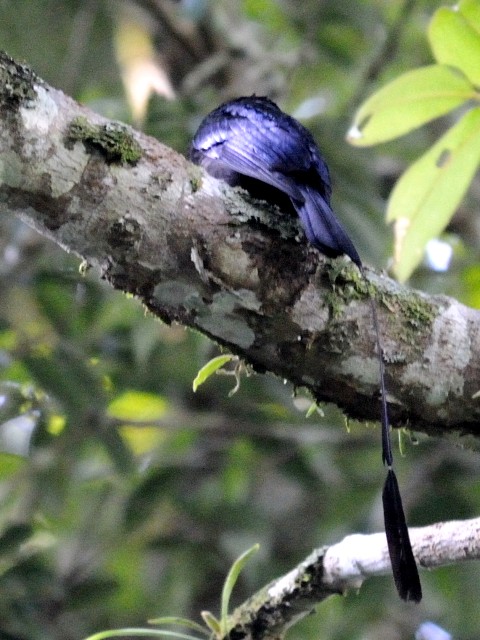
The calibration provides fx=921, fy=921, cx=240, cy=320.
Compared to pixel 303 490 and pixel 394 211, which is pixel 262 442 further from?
pixel 394 211

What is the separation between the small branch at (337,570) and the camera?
142 centimetres

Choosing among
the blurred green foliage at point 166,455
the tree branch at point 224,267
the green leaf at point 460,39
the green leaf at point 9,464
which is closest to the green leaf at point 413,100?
the green leaf at point 460,39

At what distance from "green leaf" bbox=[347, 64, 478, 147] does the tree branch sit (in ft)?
1.95

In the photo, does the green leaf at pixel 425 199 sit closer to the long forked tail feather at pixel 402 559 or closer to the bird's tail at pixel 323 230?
the bird's tail at pixel 323 230

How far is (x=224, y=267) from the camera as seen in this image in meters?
1.50

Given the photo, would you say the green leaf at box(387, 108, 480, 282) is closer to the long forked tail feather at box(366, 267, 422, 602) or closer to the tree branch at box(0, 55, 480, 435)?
the tree branch at box(0, 55, 480, 435)

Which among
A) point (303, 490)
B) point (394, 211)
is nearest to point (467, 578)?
point (303, 490)

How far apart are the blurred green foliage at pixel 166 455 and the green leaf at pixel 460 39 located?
1.03 metres

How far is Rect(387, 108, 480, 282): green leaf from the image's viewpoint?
2.16 m

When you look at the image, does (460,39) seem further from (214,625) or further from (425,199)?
(214,625)

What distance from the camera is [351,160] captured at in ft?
10.8

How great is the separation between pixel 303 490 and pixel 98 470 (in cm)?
75

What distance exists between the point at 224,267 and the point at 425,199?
0.88 m

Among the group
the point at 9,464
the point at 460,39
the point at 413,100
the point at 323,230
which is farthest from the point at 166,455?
the point at 323,230
